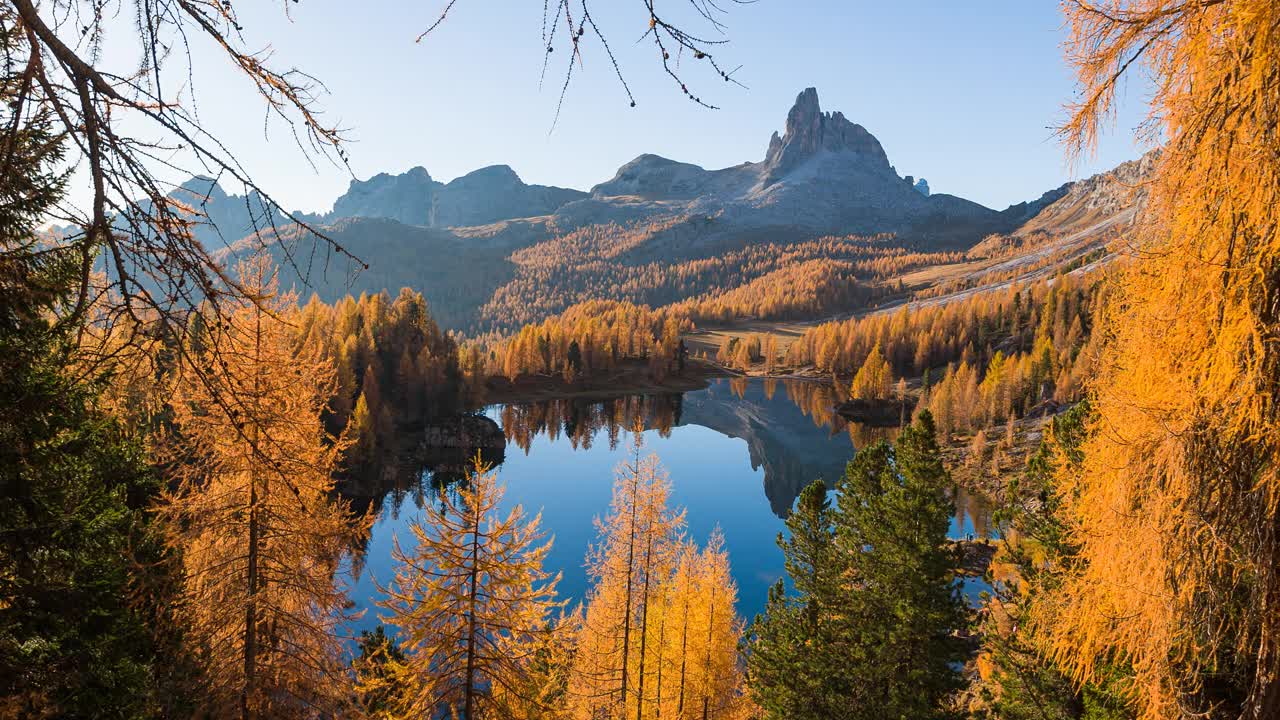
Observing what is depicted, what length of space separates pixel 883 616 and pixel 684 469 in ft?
172

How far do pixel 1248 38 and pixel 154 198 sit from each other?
18.3 ft

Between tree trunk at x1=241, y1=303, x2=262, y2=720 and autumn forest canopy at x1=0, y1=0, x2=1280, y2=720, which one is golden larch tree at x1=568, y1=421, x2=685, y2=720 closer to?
autumn forest canopy at x1=0, y1=0, x2=1280, y2=720

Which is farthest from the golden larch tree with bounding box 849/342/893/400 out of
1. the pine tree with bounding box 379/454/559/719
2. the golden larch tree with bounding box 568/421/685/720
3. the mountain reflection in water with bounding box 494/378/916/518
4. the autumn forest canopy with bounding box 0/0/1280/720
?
the pine tree with bounding box 379/454/559/719

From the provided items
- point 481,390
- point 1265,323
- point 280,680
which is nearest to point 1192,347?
point 1265,323

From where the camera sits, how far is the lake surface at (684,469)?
3997 cm

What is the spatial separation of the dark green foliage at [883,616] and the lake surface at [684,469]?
711 cm

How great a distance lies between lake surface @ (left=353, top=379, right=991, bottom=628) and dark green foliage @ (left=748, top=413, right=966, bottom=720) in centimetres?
711

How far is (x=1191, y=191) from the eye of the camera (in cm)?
372

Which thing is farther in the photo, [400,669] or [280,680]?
[400,669]

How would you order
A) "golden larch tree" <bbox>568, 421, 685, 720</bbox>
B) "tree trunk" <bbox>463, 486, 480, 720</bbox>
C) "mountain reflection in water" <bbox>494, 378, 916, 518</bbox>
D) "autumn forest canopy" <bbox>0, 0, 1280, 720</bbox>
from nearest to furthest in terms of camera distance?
1. "autumn forest canopy" <bbox>0, 0, 1280, 720</bbox>
2. "tree trunk" <bbox>463, 486, 480, 720</bbox>
3. "golden larch tree" <bbox>568, 421, 685, 720</bbox>
4. "mountain reflection in water" <bbox>494, 378, 916, 518</bbox>

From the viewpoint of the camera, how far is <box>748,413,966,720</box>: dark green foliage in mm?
11945

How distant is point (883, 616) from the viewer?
12.6 metres

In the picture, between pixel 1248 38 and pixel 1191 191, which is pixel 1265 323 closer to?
pixel 1191 191

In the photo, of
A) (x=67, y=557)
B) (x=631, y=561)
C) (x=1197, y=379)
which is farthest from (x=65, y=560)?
(x=631, y=561)
